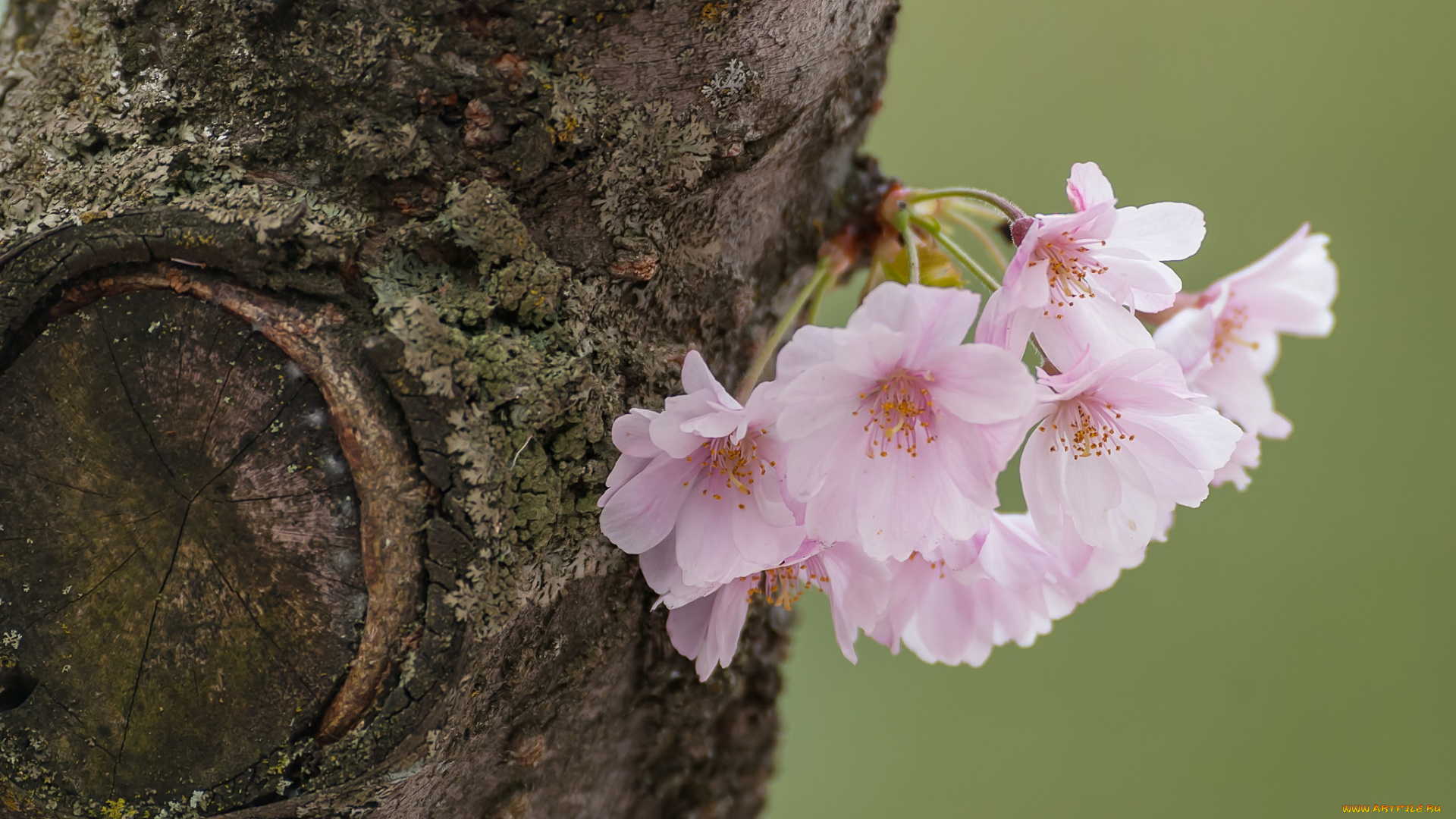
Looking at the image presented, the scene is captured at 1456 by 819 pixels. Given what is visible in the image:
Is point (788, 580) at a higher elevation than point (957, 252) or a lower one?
lower

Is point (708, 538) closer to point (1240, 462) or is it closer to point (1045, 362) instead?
point (1045, 362)

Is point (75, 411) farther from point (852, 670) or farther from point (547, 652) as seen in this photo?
point (852, 670)

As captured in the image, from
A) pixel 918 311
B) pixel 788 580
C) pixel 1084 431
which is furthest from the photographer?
pixel 788 580

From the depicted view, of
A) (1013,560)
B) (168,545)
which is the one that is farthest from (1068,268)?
(168,545)

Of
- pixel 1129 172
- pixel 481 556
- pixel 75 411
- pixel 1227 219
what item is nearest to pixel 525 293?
pixel 481 556

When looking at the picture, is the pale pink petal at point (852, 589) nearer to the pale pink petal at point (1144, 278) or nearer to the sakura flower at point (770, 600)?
the sakura flower at point (770, 600)

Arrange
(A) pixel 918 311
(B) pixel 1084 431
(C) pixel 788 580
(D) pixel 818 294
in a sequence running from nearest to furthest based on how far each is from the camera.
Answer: (A) pixel 918 311 → (B) pixel 1084 431 → (C) pixel 788 580 → (D) pixel 818 294
